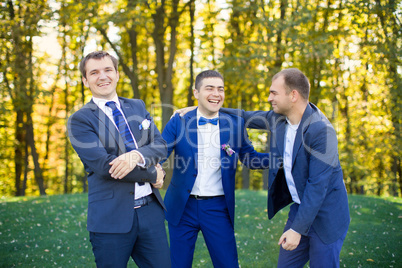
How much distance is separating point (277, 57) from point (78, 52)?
11.2 m

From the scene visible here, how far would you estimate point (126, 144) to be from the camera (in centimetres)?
317

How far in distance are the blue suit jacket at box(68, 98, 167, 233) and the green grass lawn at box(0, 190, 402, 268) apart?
313cm

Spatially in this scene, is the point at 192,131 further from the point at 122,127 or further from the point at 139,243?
the point at 139,243

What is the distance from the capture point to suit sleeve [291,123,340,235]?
10.1ft

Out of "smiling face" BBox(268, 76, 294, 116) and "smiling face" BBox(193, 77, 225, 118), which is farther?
"smiling face" BBox(193, 77, 225, 118)

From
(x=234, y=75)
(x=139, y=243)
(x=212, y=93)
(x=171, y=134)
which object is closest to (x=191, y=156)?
(x=171, y=134)

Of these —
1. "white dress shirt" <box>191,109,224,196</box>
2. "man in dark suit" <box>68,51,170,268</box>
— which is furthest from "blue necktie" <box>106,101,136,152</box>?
"white dress shirt" <box>191,109,224,196</box>

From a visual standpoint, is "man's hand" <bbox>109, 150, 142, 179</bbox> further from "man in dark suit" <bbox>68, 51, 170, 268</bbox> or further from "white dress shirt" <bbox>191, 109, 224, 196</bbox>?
"white dress shirt" <bbox>191, 109, 224, 196</bbox>

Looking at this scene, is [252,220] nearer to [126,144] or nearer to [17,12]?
[126,144]

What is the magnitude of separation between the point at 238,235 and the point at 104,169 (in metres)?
4.67

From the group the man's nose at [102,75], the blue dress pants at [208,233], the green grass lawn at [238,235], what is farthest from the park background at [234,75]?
the man's nose at [102,75]

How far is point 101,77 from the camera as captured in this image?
3.13 meters

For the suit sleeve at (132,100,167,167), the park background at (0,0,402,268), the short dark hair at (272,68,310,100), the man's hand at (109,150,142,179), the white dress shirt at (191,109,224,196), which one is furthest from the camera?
the park background at (0,0,402,268)

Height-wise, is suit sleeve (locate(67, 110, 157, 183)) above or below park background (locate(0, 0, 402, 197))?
below
